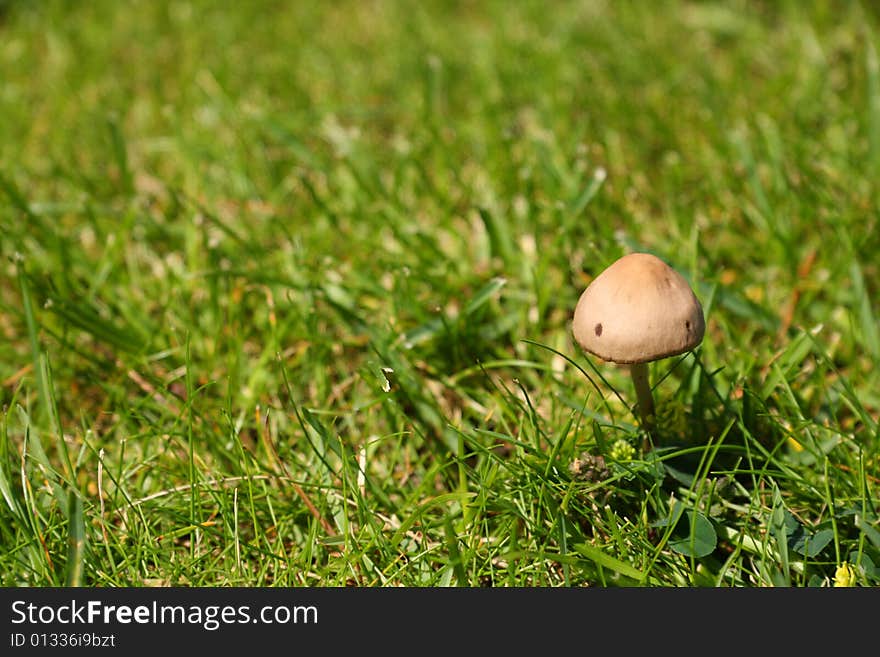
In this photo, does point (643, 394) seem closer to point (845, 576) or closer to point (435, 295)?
point (845, 576)

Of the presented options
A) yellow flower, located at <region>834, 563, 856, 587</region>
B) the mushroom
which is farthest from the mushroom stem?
yellow flower, located at <region>834, 563, 856, 587</region>

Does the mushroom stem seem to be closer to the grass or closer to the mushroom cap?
the grass

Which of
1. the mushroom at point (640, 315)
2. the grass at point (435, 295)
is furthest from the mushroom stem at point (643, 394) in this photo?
the mushroom at point (640, 315)

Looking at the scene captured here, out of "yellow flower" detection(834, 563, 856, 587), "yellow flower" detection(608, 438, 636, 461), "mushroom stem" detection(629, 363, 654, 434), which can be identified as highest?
"mushroom stem" detection(629, 363, 654, 434)

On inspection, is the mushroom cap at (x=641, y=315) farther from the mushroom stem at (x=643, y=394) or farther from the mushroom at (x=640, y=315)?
the mushroom stem at (x=643, y=394)

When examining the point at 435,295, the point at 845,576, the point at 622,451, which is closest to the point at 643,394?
the point at 622,451
